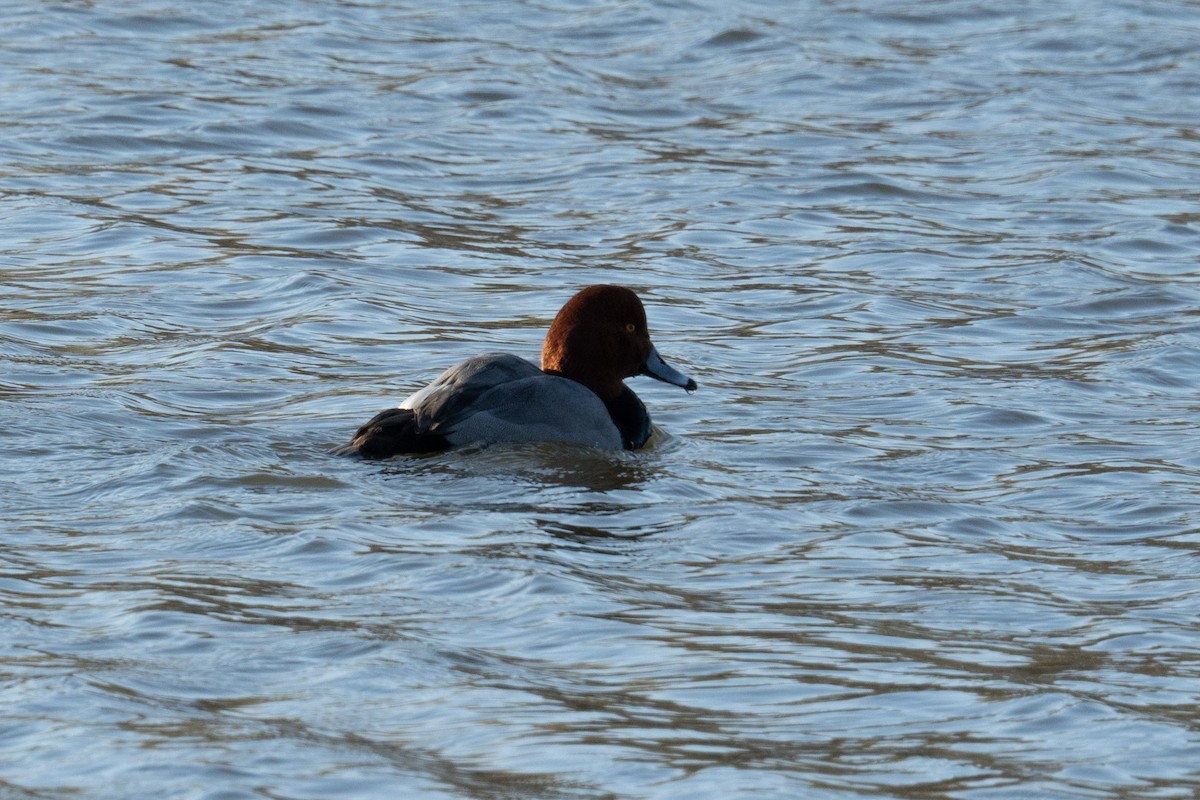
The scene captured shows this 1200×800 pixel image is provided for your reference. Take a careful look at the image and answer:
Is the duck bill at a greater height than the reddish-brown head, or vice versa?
the reddish-brown head

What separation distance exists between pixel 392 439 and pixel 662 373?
4.78 ft

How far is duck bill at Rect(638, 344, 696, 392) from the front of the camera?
8367mm

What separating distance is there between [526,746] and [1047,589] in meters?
2.08

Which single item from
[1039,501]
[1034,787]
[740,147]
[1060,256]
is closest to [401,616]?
[1034,787]

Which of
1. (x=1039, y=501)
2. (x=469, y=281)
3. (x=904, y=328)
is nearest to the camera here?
(x=1039, y=501)

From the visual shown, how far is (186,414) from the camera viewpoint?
815 centimetres

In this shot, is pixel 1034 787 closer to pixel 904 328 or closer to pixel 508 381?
pixel 508 381

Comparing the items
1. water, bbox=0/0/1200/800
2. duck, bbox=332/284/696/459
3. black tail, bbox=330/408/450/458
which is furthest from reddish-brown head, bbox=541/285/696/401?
black tail, bbox=330/408/450/458

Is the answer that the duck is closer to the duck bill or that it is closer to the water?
the duck bill

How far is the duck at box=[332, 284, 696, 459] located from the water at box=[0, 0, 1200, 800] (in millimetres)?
120

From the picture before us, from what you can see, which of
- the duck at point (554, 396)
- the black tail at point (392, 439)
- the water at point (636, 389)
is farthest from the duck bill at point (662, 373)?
the black tail at point (392, 439)

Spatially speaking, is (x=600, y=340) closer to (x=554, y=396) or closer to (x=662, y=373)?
(x=662, y=373)

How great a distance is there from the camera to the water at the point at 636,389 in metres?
4.83

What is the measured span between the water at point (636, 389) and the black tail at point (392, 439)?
0.08m
